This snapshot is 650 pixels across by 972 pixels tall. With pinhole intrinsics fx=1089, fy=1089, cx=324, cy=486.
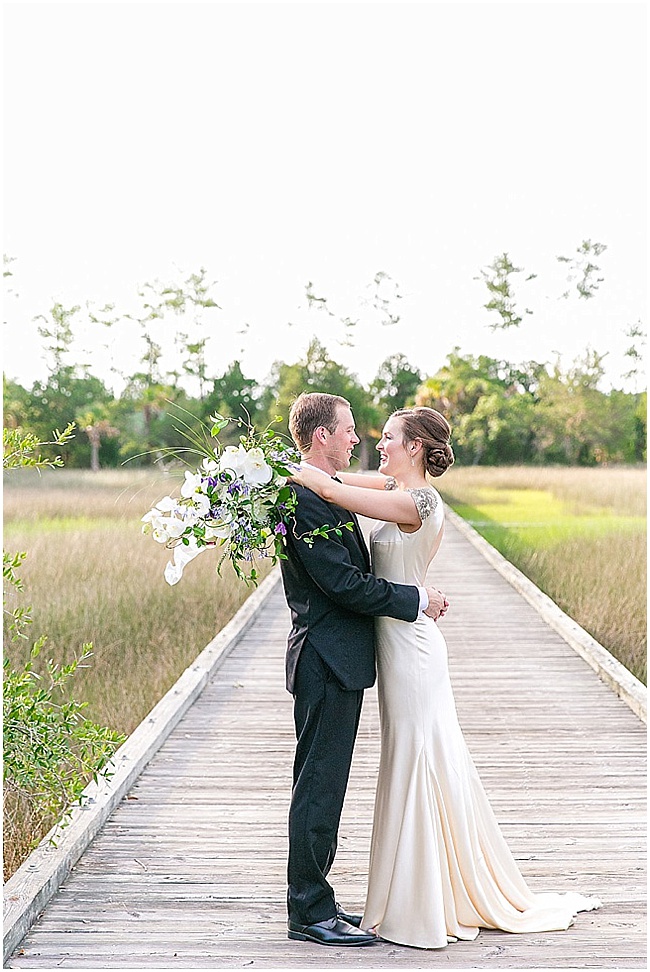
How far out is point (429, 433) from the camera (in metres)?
3.13

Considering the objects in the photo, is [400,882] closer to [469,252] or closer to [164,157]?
[164,157]

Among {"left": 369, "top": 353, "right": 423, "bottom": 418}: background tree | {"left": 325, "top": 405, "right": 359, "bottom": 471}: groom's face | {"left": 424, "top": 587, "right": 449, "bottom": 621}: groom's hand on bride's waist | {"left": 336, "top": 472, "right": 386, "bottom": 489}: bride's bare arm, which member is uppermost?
{"left": 369, "top": 353, "right": 423, "bottom": 418}: background tree

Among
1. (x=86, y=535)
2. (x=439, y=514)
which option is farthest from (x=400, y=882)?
(x=86, y=535)

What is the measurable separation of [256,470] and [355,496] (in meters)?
0.29

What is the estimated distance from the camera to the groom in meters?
3.04

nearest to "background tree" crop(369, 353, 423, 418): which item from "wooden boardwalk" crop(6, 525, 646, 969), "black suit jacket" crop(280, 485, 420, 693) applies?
"wooden boardwalk" crop(6, 525, 646, 969)

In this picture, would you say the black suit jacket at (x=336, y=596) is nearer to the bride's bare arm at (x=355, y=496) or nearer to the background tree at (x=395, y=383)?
the bride's bare arm at (x=355, y=496)

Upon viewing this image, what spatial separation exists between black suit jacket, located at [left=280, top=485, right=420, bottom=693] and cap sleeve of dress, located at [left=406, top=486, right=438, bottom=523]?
0.60ft

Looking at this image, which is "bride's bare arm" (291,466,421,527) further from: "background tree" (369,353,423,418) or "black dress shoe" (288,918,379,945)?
"background tree" (369,353,423,418)

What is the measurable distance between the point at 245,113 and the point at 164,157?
5.81 m

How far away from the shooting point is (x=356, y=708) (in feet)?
10.3

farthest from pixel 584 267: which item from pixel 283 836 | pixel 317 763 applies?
pixel 317 763

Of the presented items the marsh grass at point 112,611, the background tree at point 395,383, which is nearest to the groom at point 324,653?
the marsh grass at point 112,611

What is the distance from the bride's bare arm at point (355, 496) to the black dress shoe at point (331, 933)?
1200mm
